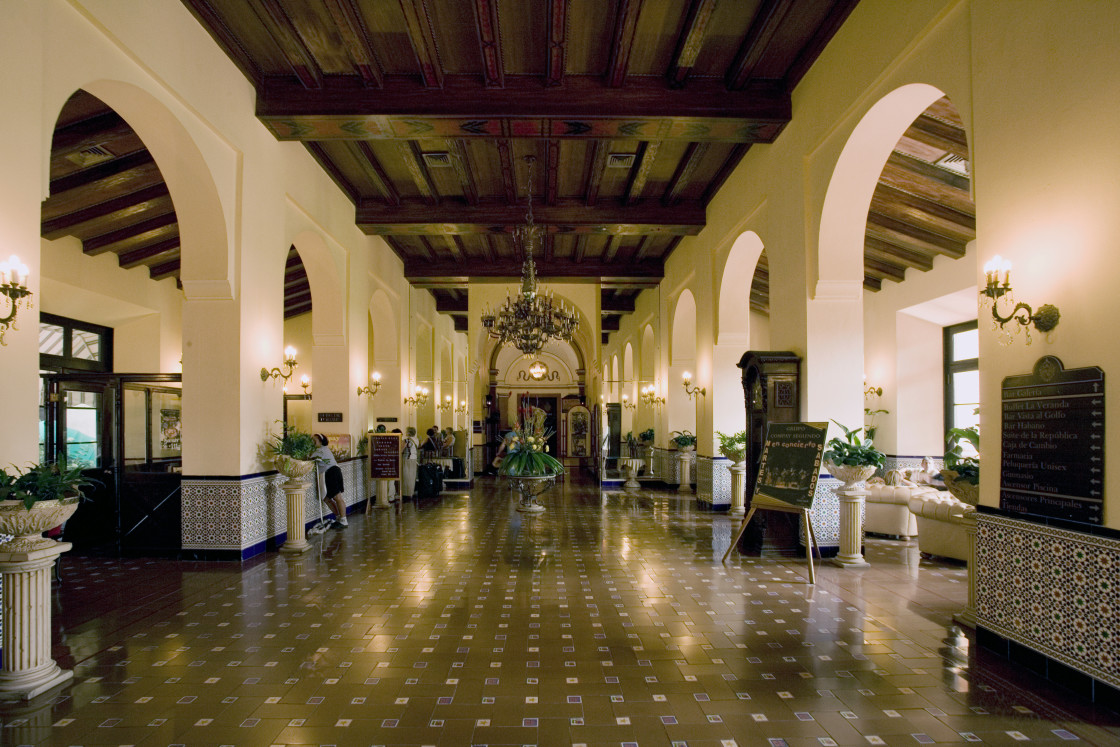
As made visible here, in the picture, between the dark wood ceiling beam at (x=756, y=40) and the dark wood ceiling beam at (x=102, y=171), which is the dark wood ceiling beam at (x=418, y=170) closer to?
the dark wood ceiling beam at (x=102, y=171)

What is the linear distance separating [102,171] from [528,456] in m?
6.50

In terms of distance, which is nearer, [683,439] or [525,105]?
[525,105]

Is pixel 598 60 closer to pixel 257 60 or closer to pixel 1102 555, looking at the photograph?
pixel 257 60

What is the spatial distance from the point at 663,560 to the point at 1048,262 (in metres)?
4.55

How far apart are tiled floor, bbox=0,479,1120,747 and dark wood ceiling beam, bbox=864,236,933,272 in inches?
227

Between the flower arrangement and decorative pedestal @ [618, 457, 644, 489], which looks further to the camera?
decorative pedestal @ [618, 457, 644, 489]

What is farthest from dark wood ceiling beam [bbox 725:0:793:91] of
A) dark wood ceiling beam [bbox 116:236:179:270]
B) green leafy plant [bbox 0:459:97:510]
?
dark wood ceiling beam [bbox 116:236:179:270]

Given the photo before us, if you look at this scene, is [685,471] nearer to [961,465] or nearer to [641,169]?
[641,169]

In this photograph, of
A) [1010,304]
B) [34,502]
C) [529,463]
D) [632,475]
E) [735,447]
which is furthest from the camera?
[632,475]

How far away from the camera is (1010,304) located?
12.8 ft

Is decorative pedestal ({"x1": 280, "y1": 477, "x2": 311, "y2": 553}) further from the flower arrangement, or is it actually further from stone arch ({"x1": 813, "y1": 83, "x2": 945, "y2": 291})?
stone arch ({"x1": 813, "y1": 83, "x2": 945, "y2": 291})

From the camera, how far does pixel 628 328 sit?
2020cm

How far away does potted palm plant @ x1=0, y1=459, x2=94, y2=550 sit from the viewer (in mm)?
3352

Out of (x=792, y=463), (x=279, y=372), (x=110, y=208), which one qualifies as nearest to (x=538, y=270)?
(x=279, y=372)
